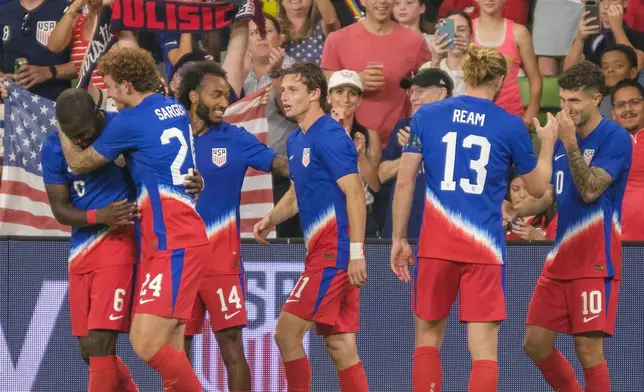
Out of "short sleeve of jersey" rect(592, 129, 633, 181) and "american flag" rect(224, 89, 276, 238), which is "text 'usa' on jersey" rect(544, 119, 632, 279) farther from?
"american flag" rect(224, 89, 276, 238)

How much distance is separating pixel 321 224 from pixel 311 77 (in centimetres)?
102

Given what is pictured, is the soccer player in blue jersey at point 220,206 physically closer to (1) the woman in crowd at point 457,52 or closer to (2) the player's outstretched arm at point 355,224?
(2) the player's outstretched arm at point 355,224

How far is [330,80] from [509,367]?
8.92ft

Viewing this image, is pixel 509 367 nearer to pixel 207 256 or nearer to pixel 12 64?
pixel 207 256

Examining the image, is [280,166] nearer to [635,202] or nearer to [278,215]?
[278,215]

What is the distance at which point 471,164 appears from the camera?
27.5 feet

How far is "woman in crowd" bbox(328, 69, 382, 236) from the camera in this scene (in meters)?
10.7

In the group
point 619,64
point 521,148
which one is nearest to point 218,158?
point 521,148

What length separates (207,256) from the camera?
29.8 ft

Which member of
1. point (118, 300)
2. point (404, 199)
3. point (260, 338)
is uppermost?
point (404, 199)

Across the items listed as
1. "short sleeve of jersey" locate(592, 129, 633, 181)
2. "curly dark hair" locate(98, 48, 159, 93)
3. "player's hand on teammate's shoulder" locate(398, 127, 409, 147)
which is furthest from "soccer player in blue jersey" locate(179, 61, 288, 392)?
"short sleeve of jersey" locate(592, 129, 633, 181)

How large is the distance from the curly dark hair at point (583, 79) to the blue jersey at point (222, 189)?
7.53ft

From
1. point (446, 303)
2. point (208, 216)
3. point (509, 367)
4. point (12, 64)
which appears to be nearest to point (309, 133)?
point (208, 216)

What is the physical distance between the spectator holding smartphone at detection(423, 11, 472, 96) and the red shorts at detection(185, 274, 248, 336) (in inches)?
133
